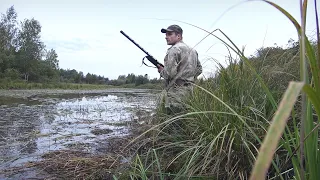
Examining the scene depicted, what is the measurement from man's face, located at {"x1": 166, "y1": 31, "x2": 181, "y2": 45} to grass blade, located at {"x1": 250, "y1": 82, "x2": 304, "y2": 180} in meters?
4.42

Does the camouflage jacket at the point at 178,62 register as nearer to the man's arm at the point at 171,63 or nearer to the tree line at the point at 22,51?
the man's arm at the point at 171,63

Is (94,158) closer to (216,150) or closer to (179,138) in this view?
(179,138)

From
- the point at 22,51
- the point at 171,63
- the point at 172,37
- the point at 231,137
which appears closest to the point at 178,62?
the point at 171,63

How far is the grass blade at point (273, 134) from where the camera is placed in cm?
36

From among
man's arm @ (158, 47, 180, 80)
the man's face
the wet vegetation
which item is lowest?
the wet vegetation

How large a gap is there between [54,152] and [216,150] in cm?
281

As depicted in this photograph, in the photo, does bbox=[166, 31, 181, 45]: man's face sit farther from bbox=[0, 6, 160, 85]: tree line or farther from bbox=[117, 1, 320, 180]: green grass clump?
bbox=[0, 6, 160, 85]: tree line

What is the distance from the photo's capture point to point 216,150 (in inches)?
83.3

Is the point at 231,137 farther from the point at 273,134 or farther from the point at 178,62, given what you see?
the point at 178,62

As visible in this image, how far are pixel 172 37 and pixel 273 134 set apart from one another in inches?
176

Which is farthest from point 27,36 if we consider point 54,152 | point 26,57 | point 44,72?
point 54,152

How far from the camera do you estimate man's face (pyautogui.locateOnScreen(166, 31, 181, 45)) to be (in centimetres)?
475

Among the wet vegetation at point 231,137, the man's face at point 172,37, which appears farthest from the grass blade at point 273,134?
the man's face at point 172,37

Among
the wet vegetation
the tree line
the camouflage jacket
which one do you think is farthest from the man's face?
the tree line
